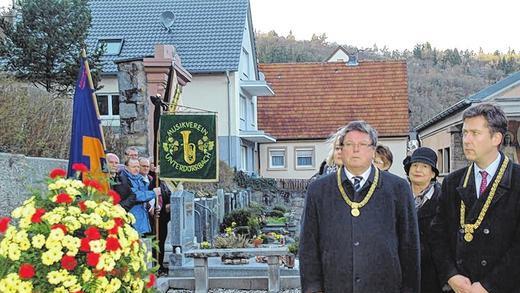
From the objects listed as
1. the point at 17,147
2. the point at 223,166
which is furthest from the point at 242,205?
the point at 17,147

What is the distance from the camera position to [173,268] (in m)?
9.44

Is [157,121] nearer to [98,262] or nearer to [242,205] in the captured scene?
[98,262]

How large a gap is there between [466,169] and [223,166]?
1685cm

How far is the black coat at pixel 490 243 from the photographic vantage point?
3.90m

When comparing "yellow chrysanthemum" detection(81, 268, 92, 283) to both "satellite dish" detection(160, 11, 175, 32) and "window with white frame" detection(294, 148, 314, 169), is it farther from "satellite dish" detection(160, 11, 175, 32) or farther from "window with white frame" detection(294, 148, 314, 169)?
"window with white frame" detection(294, 148, 314, 169)

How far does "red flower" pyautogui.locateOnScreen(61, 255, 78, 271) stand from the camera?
13.2 ft

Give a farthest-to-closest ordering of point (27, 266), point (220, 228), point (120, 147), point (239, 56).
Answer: point (239, 56)
point (220, 228)
point (120, 147)
point (27, 266)

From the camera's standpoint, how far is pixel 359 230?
3.94 metres

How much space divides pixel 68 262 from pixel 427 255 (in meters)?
2.26

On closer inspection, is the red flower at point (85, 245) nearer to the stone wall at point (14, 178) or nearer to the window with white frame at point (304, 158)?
the stone wall at point (14, 178)

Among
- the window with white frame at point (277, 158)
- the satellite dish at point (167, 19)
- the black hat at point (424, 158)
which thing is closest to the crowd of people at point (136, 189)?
the black hat at point (424, 158)

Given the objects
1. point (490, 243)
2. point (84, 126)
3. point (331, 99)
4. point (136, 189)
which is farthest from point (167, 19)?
point (490, 243)

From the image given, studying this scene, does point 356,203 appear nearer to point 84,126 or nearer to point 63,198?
point 63,198

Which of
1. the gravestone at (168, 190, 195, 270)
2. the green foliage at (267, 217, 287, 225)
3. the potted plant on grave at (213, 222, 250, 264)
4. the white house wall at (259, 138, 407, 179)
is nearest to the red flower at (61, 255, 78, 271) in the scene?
the potted plant on grave at (213, 222, 250, 264)
